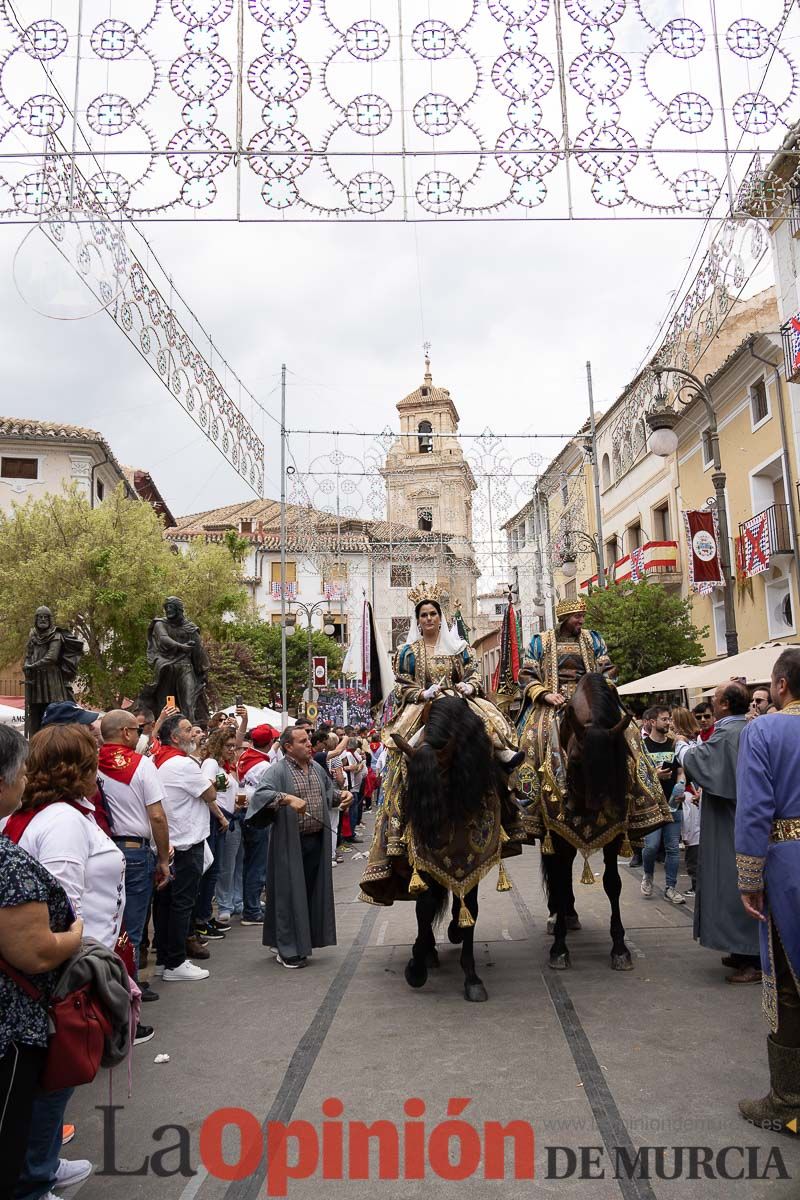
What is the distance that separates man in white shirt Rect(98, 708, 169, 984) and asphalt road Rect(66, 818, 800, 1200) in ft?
3.06

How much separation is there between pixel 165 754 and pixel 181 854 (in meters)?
0.83

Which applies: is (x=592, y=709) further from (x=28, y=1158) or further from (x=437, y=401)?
(x=437, y=401)

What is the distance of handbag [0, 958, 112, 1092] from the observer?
9.45ft

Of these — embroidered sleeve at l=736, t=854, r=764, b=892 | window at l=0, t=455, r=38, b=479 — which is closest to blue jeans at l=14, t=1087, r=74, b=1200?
embroidered sleeve at l=736, t=854, r=764, b=892

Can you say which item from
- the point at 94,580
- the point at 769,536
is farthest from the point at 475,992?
the point at 94,580

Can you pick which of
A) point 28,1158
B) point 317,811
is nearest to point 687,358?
point 317,811

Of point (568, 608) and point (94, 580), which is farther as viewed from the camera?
point (94, 580)

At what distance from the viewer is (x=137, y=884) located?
18.9 ft

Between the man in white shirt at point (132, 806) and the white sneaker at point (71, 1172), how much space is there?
6.43 ft

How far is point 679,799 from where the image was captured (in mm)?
9055

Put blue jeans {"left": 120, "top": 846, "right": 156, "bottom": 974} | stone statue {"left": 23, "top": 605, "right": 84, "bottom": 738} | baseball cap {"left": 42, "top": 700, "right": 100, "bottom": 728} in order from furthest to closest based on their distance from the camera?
1. stone statue {"left": 23, "top": 605, "right": 84, "bottom": 738}
2. blue jeans {"left": 120, "top": 846, "right": 156, "bottom": 974}
3. baseball cap {"left": 42, "top": 700, "right": 100, "bottom": 728}

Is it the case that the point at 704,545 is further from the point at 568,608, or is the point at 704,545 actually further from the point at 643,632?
the point at 568,608

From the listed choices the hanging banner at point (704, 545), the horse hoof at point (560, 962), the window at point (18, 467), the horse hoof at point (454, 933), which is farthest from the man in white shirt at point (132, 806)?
the window at point (18, 467)

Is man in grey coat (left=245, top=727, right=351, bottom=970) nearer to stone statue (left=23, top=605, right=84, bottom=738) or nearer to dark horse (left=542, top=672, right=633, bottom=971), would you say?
dark horse (left=542, top=672, right=633, bottom=971)
